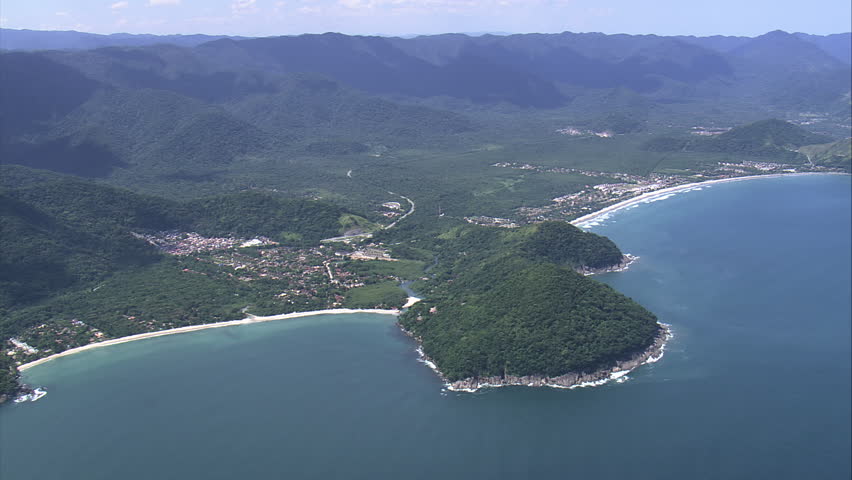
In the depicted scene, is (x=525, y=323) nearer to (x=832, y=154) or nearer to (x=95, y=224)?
(x=95, y=224)

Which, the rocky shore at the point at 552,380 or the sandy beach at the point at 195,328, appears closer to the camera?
the rocky shore at the point at 552,380

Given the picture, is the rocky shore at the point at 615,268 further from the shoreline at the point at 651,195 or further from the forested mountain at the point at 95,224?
the forested mountain at the point at 95,224

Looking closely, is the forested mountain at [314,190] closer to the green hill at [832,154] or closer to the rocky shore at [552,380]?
the green hill at [832,154]

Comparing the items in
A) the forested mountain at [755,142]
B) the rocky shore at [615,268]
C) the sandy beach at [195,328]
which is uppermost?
the forested mountain at [755,142]

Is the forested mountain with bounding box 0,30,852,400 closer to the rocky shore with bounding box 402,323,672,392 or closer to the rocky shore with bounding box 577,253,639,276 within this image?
the rocky shore with bounding box 402,323,672,392

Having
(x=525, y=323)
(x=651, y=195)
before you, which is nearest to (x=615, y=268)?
(x=525, y=323)

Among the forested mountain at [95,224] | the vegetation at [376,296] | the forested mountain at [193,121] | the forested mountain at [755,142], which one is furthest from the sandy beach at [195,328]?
the forested mountain at [755,142]

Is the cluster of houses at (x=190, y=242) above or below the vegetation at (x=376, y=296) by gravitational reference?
below

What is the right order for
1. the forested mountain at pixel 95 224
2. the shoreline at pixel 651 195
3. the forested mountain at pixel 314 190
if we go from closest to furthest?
the forested mountain at pixel 314 190
the forested mountain at pixel 95 224
the shoreline at pixel 651 195

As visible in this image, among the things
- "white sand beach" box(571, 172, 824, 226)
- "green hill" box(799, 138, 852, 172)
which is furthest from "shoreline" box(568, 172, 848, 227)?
"green hill" box(799, 138, 852, 172)

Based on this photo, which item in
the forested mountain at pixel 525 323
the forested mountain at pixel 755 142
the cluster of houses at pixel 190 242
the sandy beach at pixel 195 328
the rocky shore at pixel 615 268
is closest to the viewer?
the forested mountain at pixel 525 323

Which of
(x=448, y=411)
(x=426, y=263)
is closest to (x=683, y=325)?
(x=448, y=411)
